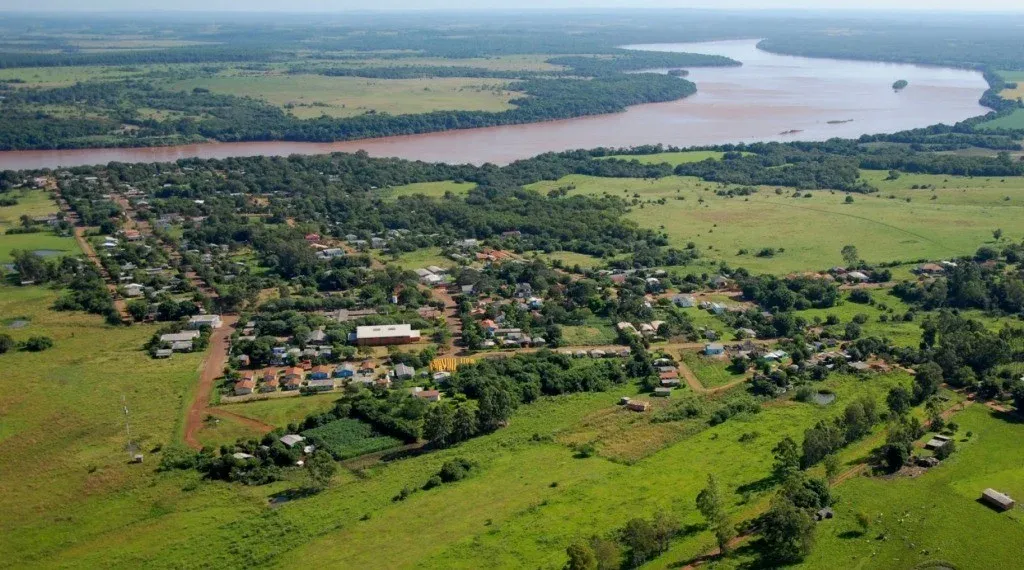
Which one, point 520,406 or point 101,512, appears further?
point 520,406

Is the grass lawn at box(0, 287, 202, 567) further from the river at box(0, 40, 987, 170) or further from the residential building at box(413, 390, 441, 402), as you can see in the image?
the river at box(0, 40, 987, 170)

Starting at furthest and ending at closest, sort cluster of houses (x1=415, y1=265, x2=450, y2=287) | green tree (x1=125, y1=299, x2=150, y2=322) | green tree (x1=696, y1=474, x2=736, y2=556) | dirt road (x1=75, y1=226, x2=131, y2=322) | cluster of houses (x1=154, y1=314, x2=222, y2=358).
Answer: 1. cluster of houses (x1=415, y1=265, x2=450, y2=287)
2. dirt road (x1=75, y1=226, x2=131, y2=322)
3. green tree (x1=125, y1=299, x2=150, y2=322)
4. cluster of houses (x1=154, y1=314, x2=222, y2=358)
5. green tree (x1=696, y1=474, x2=736, y2=556)

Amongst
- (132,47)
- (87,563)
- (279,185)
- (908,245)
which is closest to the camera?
(87,563)

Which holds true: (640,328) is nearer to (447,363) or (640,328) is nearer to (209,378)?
(447,363)

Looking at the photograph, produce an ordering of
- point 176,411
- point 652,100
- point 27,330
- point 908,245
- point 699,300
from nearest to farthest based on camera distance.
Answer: point 176,411 → point 27,330 → point 699,300 → point 908,245 → point 652,100

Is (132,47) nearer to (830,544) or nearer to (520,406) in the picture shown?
(520,406)

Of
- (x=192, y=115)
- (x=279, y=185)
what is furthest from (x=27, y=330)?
(x=192, y=115)

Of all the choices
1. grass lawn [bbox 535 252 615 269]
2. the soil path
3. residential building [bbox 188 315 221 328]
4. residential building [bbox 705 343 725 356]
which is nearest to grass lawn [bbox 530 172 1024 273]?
grass lawn [bbox 535 252 615 269]
